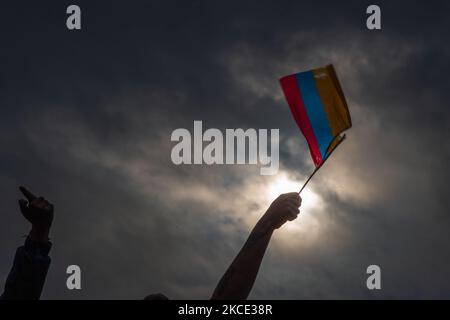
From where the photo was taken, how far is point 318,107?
8.83 metres

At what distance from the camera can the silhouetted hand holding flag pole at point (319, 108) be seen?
322 inches

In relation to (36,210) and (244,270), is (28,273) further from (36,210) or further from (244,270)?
(244,270)

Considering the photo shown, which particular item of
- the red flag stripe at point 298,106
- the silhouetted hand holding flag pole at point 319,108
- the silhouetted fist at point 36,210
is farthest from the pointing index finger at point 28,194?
the red flag stripe at point 298,106

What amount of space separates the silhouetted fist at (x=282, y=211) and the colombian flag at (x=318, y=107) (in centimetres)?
224

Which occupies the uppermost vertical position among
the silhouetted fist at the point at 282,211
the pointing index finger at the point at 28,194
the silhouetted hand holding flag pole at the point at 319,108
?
the silhouetted hand holding flag pole at the point at 319,108

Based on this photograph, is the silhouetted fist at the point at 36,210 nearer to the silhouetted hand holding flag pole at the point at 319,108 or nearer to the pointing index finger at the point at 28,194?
the pointing index finger at the point at 28,194

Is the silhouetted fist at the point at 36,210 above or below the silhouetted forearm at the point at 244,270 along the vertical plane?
above

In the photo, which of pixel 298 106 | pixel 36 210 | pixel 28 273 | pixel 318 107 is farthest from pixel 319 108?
pixel 28 273

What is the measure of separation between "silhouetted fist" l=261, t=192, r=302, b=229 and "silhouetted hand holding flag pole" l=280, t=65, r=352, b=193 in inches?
51.1

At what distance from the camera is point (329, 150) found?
8.28m

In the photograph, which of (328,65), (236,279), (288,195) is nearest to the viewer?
(236,279)
